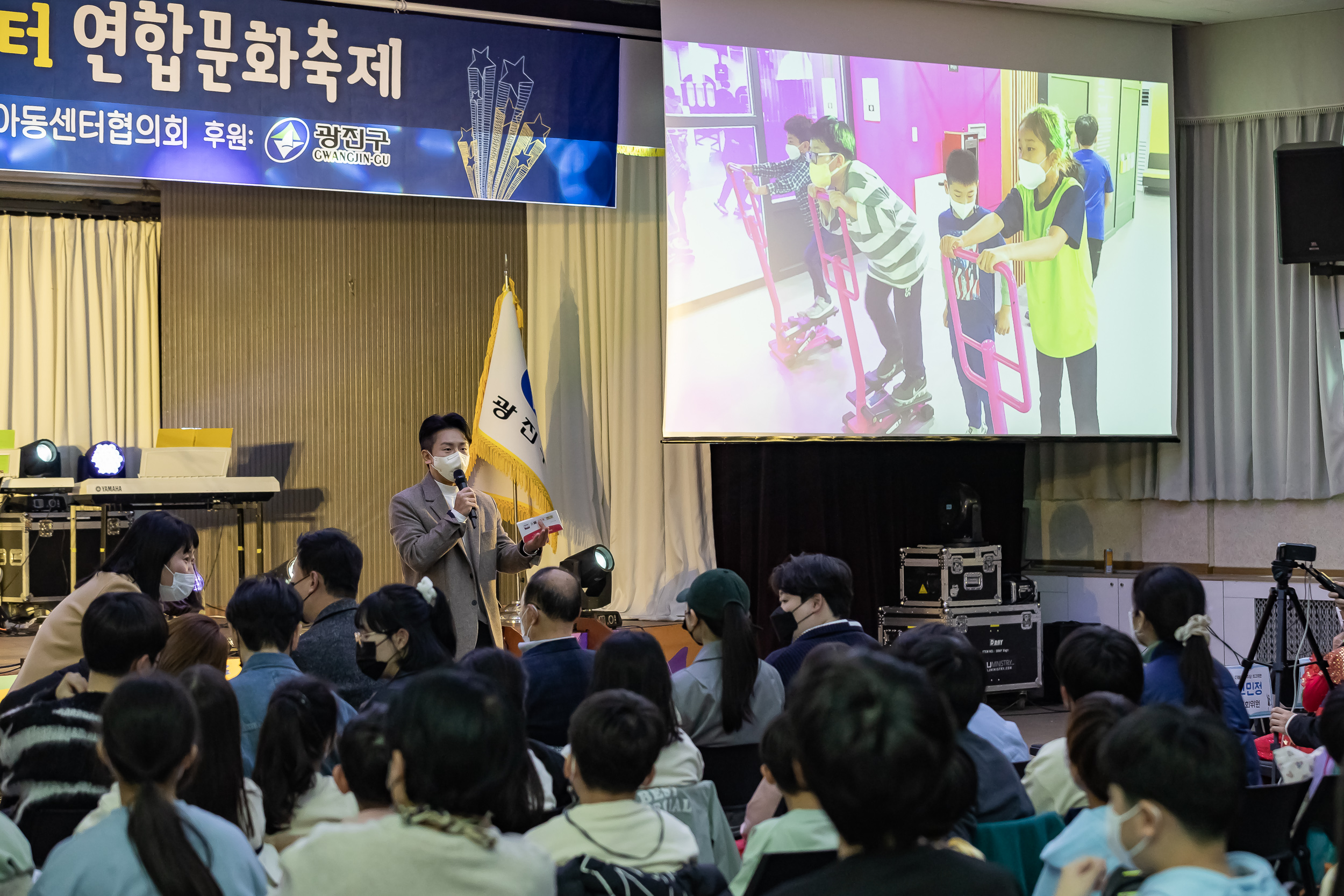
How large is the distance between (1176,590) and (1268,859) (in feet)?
2.18

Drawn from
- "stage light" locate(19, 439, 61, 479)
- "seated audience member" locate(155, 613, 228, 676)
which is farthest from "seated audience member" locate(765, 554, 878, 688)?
"stage light" locate(19, 439, 61, 479)

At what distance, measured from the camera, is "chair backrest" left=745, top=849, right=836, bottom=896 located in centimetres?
169

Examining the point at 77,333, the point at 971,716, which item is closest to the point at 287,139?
the point at 77,333

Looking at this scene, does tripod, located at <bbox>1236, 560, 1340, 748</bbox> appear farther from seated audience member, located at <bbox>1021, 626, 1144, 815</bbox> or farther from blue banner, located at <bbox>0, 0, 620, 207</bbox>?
blue banner, located at <bbox>0, 0, 620, 207</bbox>

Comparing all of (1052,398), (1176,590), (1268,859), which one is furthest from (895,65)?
(1268,859)

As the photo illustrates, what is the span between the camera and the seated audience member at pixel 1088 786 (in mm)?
1698

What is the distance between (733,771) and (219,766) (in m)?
1.24

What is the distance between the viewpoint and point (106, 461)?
6.34 meters

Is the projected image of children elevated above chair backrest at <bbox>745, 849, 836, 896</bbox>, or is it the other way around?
the projected image of children

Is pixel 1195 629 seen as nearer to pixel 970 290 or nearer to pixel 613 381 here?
pixel 970 290

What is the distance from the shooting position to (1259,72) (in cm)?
649

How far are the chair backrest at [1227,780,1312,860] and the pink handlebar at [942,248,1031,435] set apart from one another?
3822mm

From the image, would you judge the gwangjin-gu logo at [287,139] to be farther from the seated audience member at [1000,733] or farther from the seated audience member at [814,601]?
the seated audience member at [1000,733]

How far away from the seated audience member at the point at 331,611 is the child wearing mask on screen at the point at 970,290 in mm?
3751
